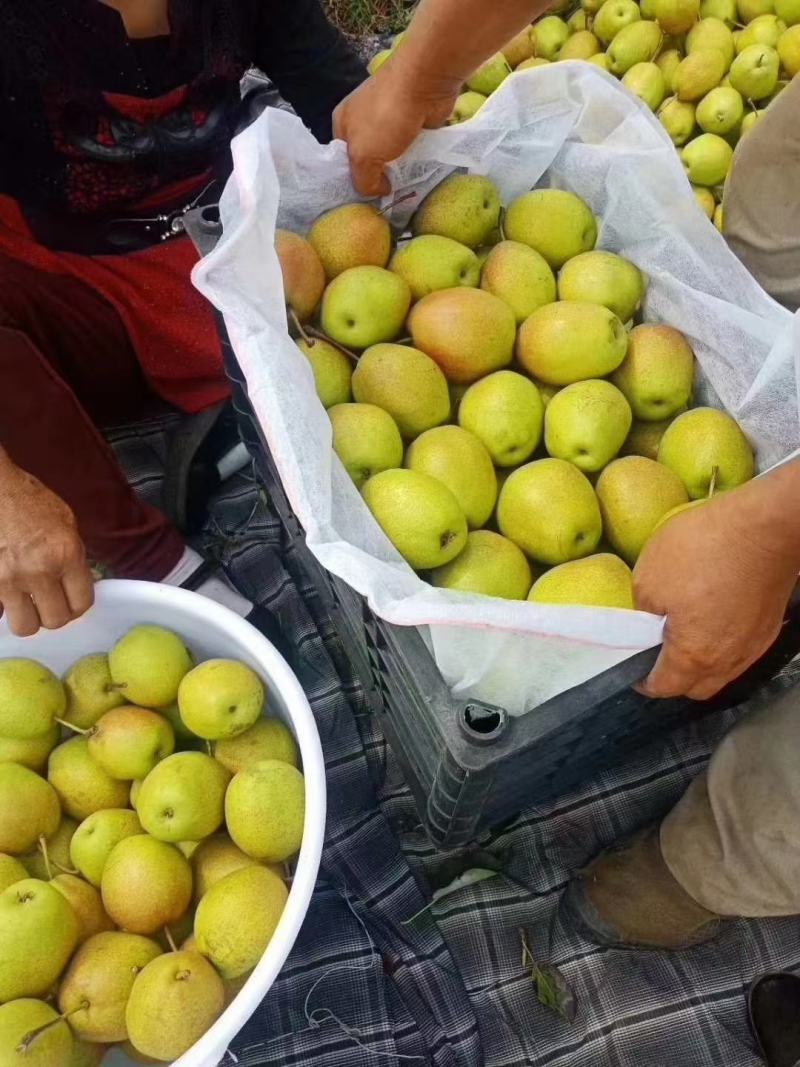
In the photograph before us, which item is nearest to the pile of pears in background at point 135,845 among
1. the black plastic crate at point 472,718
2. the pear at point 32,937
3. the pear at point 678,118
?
the pear at point 32,937

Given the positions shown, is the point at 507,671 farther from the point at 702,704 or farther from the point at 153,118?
the point at 153,118

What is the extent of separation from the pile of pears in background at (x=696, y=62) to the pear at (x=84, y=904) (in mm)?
1373

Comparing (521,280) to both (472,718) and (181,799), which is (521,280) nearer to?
(472,718)

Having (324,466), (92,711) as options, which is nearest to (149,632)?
(92,711)

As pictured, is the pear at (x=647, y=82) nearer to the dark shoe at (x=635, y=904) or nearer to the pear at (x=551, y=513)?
the pear at (x=551, y=513)

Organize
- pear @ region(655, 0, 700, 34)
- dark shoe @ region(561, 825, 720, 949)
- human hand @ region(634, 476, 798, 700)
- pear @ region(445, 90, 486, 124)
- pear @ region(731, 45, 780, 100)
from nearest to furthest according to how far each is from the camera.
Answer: human hand @ region(634, 476, 798, 700)
dark shoe @ region(561, 825, 720, 949)
pear @ region(445, 90, 486, 124)
pear @ region(731, 45, 780, 100)
pear @ region(655, 0, 700, 34)

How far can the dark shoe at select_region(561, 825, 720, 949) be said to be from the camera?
1151 mm

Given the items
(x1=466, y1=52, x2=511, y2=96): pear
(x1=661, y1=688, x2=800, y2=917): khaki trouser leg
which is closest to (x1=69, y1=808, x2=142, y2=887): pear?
(x1=661, y1=688, x2=800, y2=917): khaki trouser leg

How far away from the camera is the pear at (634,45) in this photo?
167 cm

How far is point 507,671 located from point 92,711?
53cm

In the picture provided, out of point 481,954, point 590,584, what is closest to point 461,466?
point 590,584

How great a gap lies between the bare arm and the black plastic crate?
225 mm

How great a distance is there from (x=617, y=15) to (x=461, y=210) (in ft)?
3.12

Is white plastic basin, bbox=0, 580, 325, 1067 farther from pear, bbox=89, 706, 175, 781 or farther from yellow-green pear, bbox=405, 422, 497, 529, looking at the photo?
yellow-green pear, bbox=405, 422, 497, 529
